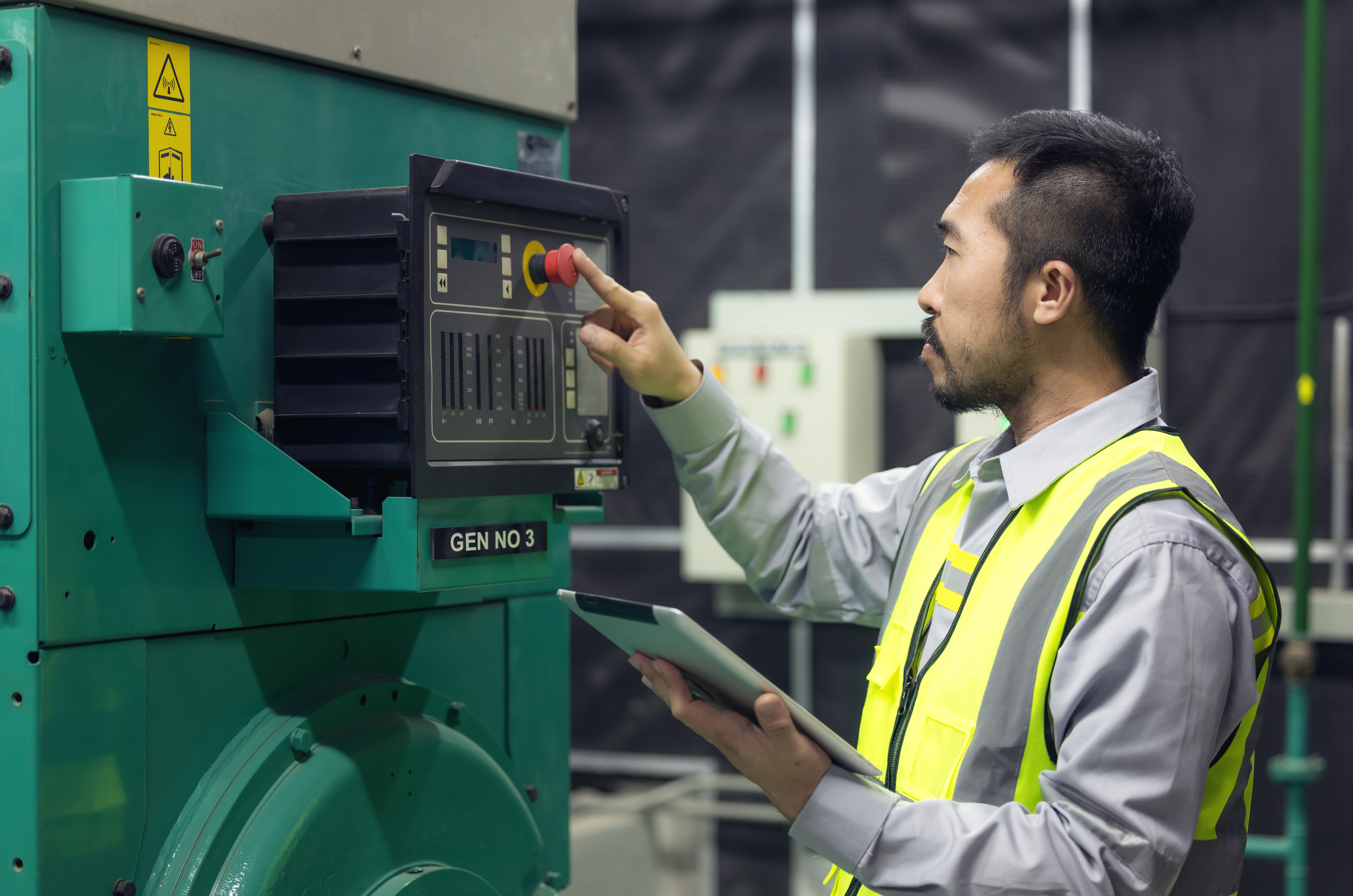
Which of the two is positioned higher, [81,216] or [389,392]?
[81,216]

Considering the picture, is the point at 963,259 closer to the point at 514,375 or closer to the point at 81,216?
the point at 514,375

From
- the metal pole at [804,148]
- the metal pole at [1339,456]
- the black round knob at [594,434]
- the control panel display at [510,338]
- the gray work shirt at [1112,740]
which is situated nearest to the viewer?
the gray work shirt at [1112,740]

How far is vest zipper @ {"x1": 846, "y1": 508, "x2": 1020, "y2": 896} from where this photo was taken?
4.73ft

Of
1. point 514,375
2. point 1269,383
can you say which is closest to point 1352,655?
point 1269,383

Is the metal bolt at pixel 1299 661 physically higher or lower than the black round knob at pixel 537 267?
lower

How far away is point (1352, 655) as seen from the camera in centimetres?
330

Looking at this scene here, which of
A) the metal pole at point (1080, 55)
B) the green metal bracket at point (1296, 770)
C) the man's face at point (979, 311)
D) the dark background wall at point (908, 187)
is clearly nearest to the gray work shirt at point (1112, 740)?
the man's face at point (979, 311)

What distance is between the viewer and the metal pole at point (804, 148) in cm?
380

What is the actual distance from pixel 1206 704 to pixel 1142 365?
0.50 metres

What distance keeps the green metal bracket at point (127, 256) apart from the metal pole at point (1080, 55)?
2.85 m

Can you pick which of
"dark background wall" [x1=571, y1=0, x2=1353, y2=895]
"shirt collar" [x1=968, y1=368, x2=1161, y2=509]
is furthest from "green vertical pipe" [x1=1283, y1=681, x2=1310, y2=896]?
"shirt collar" [x1=968, y1=368, x2=1161, y2=509]

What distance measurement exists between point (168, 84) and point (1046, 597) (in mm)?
1091

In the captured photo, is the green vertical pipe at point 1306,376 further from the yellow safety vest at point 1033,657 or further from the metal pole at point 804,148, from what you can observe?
the yellow safety vest at point 1033,657

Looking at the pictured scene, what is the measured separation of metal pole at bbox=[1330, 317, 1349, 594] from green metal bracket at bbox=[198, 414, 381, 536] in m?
2.63
